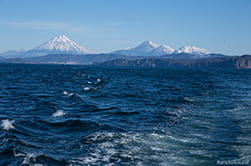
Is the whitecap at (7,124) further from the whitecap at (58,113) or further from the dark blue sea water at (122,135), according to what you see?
the whitecap at (58,113)

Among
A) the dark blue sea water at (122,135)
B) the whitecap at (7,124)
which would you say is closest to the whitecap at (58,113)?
the dark blue sea water at (122,135)

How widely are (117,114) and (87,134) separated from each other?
20.4 ft

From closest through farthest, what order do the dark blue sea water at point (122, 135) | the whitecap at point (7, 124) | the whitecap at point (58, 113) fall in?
the dark blue sea water at point (122, 135) → the whitecap at point (7, 124) → the whitecap at point (58, 113)

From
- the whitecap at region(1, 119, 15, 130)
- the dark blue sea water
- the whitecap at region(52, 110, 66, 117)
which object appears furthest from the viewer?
the whitecap at region(52, 110, 66, 117)

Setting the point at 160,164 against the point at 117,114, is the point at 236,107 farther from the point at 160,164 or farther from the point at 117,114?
the point at 160,164

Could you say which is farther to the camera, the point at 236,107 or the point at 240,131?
the point at 236,107

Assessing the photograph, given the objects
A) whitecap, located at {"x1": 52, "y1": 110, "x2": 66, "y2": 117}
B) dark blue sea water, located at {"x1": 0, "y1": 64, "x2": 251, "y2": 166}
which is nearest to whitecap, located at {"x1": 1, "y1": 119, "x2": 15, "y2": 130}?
dark blue sea water, located at {"x1": 0, "y1": 64, "x2": 251, "y2": 166}

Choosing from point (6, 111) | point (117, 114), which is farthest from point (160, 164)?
point (6, 111)

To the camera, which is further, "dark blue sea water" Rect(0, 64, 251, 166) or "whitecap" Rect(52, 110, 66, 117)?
"whitecap" Rect(52, 110, 66, 117)

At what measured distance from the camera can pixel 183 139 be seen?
14.1 metres

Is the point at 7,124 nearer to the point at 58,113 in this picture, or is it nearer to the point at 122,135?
the point at 58,113

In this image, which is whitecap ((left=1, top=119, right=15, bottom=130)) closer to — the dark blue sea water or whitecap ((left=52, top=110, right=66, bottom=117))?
the dark blue sea water

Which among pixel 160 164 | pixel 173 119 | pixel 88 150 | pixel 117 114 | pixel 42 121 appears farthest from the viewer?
pixel 117 114

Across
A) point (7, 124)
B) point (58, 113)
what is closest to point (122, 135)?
point (7, 124)
